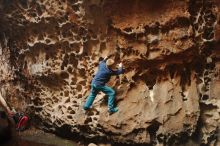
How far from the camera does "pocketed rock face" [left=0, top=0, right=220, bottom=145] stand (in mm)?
4621

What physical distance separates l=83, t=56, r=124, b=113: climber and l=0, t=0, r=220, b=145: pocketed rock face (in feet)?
0.30

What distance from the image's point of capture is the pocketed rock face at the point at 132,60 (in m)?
4.62

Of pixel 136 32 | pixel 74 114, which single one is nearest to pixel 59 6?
pixel 136 32

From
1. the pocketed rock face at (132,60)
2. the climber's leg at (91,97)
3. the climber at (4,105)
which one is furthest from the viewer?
the climber at (4,105)

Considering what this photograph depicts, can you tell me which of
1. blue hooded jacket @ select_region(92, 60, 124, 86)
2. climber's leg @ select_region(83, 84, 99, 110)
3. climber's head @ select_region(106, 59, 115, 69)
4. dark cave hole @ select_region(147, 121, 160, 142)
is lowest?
dark cave hole @ select_region(147, 121, 160, 142)

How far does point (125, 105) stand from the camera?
487cm

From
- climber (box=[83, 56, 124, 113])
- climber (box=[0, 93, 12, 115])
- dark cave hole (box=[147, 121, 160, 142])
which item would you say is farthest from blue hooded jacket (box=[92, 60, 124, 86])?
climber (box=[0, 93, 12, 115])

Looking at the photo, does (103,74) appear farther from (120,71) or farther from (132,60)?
(132,60)

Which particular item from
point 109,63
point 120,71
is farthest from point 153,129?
point 109,63

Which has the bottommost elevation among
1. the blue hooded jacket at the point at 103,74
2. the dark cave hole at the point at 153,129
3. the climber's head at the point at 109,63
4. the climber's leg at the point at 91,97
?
the dark cave hole at the point at 153,129

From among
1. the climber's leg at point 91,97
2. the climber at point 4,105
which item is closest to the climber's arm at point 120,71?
the climber's leg at point 91,97

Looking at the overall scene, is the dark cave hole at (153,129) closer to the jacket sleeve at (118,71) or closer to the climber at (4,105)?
the jacket sleeve at (118,71)

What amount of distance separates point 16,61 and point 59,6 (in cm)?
112

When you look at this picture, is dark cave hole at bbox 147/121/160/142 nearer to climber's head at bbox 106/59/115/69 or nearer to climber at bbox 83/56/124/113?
climber at bbox 83/56/124/113
